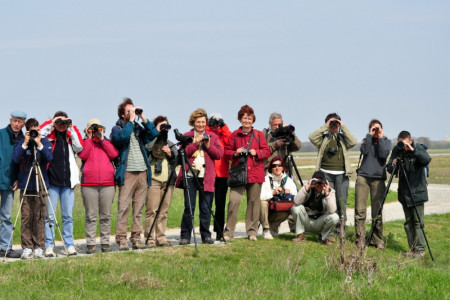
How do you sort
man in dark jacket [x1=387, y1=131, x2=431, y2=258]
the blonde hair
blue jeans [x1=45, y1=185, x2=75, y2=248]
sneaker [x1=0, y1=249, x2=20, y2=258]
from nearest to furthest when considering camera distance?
1. sneaker [x1=0, y1=249, x2=20, y2=258]
2. blue jeans [x1=45, y1=185, x2=75, y2=248]
3. the blonde hair
4. man in dark jacket [x1=387, y1=131, x2=431, y2=258]

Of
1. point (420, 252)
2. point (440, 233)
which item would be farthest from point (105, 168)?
point (440, 233)

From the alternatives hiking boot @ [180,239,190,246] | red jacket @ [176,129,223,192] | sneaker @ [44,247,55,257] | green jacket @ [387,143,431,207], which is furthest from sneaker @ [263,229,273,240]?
sneaker @ [44,247,55,257]

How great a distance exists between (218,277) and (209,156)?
9.70 feet

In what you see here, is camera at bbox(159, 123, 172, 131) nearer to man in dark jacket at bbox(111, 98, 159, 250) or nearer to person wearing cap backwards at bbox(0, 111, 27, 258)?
man in dark jacket at bbox(111, 98, 159, 250)

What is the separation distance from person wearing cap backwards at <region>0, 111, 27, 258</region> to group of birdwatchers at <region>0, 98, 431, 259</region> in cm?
1

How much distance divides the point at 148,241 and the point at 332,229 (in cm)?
338

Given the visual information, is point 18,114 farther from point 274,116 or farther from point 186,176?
point 274,116

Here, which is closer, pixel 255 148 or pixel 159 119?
pixel 159 119

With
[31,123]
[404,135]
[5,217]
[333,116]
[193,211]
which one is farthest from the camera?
[333,116]

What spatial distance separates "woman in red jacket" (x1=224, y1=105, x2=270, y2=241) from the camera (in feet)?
38.5

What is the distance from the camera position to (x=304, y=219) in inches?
472

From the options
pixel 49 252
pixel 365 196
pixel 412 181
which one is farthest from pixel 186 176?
pixel 412 181

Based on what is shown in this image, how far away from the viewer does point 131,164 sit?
10773 mm

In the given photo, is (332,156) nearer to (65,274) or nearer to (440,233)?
(440,233)
